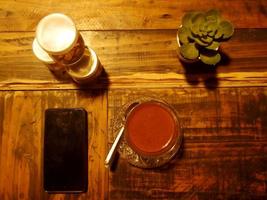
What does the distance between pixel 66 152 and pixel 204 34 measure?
478mm

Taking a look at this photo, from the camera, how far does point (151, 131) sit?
900 mm

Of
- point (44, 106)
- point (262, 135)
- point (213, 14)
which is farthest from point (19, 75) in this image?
point (262, 135)

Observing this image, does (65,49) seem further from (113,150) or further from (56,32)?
(113,150)

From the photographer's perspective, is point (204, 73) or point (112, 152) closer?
point (112, 152)

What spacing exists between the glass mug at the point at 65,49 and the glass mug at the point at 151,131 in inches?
6.8

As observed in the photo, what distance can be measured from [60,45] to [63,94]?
0.50ft

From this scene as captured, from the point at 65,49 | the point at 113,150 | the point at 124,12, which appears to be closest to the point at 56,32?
the point at 65,49

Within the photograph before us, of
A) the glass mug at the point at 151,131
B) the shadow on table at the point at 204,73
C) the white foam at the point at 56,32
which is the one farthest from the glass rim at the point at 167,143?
the white foam at the point at 56,32

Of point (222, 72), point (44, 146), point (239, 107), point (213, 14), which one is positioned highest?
point (213, 14)

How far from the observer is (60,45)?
914 millimetres

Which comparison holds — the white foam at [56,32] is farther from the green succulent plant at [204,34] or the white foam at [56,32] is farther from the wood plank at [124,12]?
the green succulent plant at [204,34]

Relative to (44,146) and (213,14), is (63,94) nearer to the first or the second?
(44,146)

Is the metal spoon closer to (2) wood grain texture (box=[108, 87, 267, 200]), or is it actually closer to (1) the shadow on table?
(2) wood grain texture (box=[108, 87, 267, 200])

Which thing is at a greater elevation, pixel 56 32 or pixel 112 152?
pixel 56 32
